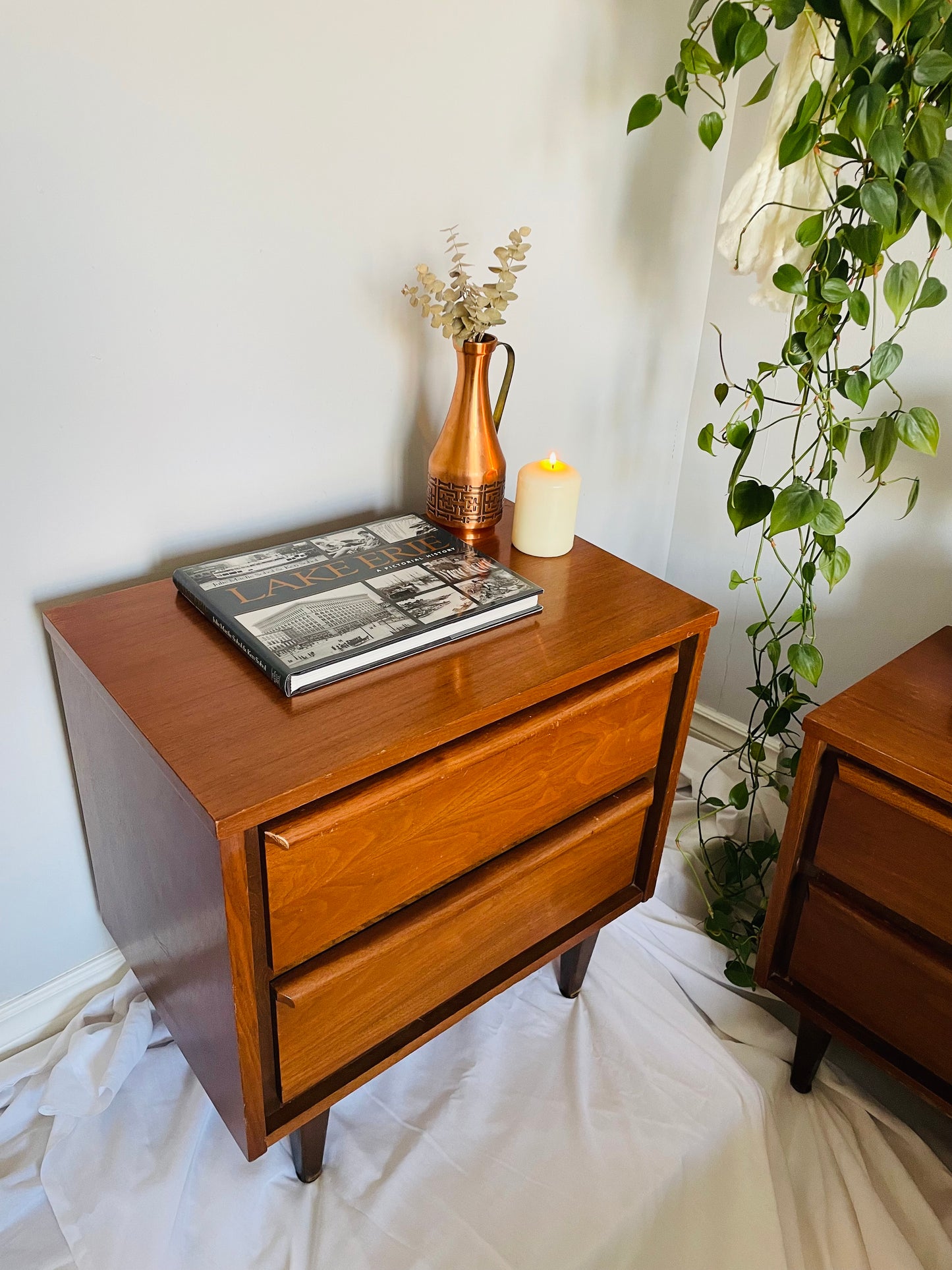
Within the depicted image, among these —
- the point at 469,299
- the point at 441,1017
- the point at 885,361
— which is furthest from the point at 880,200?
the point at 441,1017

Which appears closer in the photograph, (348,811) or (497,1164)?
(348,811)

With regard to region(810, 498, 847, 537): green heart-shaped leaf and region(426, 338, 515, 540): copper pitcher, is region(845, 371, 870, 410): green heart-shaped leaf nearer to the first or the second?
region(810, 498, 847, 537): green heart-shaped leaf

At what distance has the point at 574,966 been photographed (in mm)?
1247

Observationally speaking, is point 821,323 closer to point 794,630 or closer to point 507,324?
point 507,324

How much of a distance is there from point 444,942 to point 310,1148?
11.5 inches

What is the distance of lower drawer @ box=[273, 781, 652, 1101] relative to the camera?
0.84 meters

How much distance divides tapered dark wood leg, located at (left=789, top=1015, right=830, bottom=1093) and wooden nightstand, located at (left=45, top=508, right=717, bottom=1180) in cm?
34

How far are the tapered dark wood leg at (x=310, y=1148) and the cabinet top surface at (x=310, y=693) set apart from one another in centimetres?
44

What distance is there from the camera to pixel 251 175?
94 cm

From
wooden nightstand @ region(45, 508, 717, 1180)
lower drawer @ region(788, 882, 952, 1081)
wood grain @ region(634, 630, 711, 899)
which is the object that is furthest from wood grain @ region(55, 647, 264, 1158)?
lower drawer @ region(788, 882, 952, 1081)

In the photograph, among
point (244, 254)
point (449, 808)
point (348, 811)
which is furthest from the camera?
point (244, 254)

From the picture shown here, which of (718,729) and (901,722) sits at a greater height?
(901,722)

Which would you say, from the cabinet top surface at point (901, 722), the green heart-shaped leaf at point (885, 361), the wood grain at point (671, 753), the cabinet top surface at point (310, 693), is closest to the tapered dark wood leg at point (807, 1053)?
the wood grain at point (671, 753)

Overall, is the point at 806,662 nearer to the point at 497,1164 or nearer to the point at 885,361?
the point at 885,361
